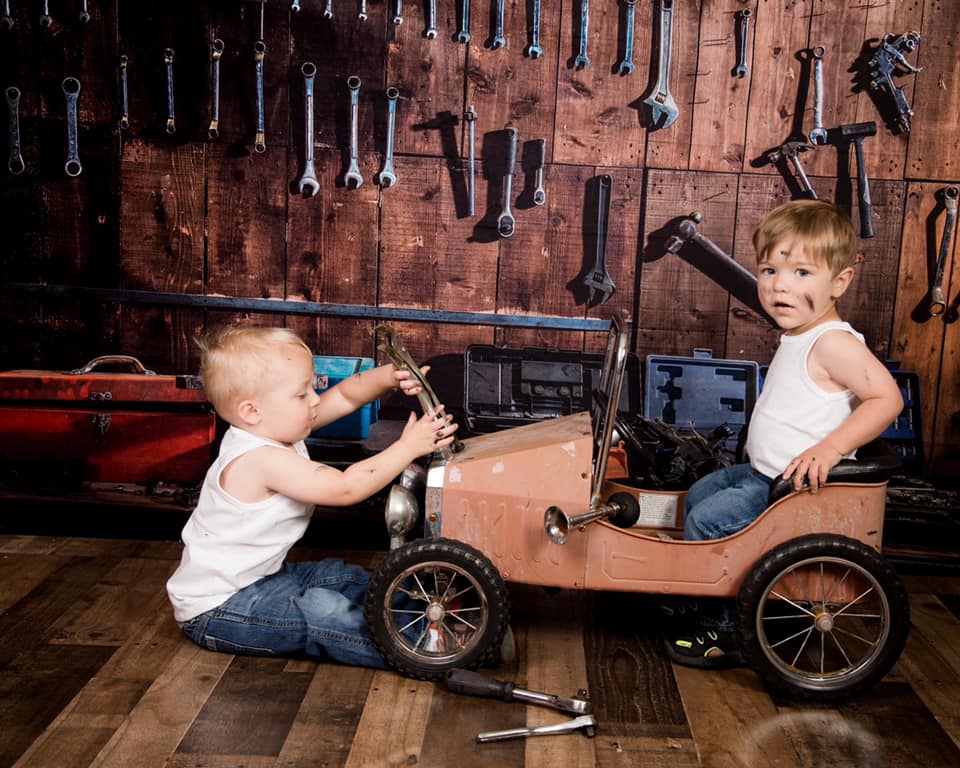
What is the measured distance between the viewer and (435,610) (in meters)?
2.15

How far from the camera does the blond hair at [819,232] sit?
222cm

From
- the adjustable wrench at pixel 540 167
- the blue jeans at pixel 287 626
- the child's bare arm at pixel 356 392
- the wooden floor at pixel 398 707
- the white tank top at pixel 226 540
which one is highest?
the adjustable wrench at pixel 540 167

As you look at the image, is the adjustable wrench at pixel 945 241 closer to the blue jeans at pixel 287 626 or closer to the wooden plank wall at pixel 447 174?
the wooden plank wall at pixel 447 174

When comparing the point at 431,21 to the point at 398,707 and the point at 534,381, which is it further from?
the point at 398,707

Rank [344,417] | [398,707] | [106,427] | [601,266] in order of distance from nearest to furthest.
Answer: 1. [398,707]
2. [106,427]
3. [344,417]
4. [601,266]

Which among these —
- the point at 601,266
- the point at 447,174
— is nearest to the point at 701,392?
the point at 601,266

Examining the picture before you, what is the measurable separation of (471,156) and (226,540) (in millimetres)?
1809

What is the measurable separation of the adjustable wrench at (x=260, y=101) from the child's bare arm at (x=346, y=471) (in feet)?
5.39

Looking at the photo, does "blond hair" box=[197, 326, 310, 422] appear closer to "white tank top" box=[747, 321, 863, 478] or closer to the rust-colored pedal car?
the rust-colored pedal car

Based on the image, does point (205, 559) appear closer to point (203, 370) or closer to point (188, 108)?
point (203, 370)

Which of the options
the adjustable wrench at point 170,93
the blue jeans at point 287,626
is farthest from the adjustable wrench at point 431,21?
the blue jeans at point 287,626

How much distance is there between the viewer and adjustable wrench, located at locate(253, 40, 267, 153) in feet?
10.9

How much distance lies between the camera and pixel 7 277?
139 inches

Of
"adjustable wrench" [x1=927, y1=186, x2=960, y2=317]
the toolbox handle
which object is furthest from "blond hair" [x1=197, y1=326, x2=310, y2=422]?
"adjustable wrench" [x1=927, y1=186, x2=960, y2=317]
